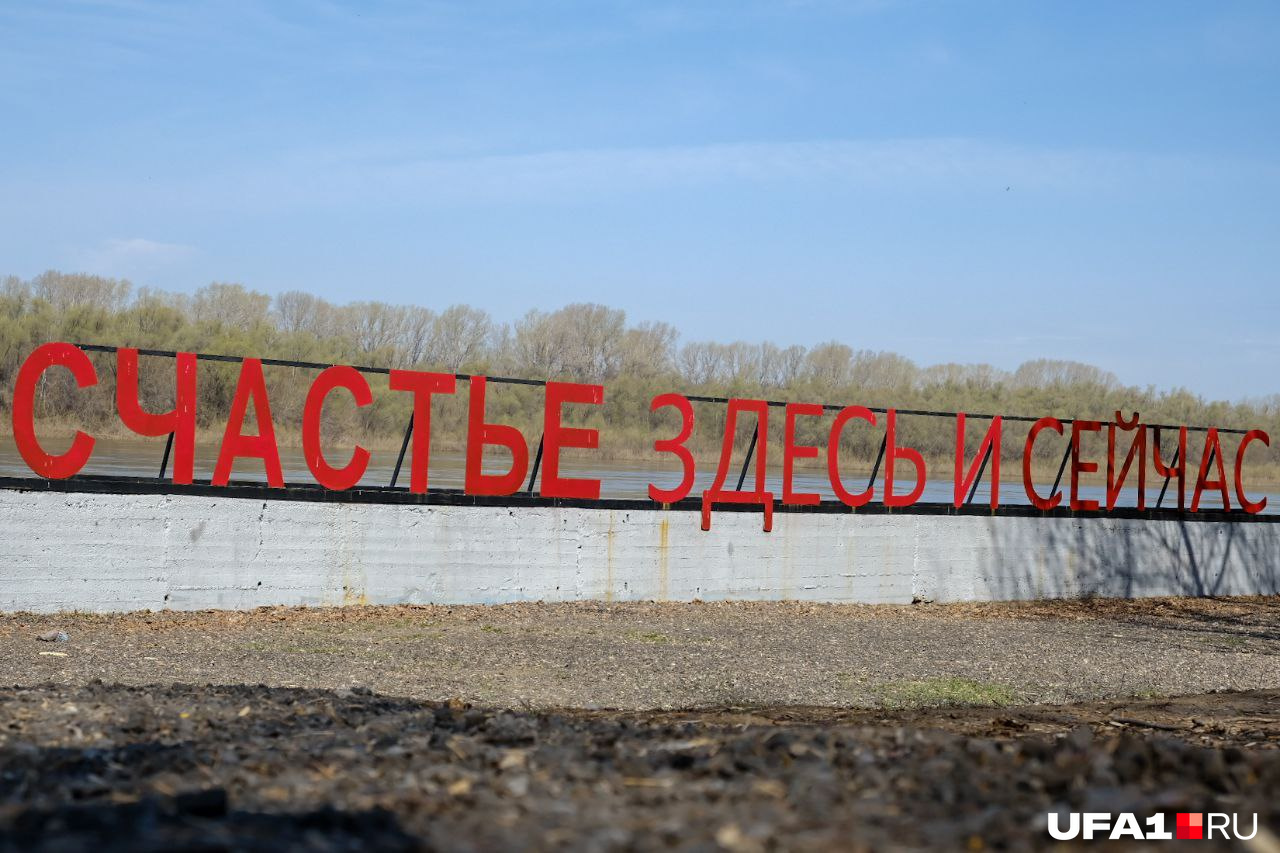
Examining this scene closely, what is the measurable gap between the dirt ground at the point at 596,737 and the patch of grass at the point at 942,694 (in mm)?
36

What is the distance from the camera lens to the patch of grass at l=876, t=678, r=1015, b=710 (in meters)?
9.92

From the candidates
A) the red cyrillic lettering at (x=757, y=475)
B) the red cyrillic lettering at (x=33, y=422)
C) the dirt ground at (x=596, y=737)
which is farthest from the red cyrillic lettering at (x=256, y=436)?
the red cyrillic lettering at (x=757, y=475)

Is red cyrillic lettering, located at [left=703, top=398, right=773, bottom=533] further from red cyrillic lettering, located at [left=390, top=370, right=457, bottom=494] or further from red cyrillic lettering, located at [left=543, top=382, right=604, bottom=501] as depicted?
red cyrillic lettering, located at [left=390, top=370, right=457, bottom=494]

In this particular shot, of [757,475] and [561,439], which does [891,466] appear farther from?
[561,439]

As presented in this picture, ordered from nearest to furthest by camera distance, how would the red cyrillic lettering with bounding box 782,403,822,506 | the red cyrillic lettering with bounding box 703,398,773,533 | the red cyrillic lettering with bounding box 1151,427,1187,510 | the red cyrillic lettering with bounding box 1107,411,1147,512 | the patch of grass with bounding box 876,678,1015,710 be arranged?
1. the patch of grass with bounding box 876,678,1015,710
2. the red cyrillic lettering with bounding box 703,398,773,533
3. the red cyrillic lettering with bounding box 782,403,822,506
4. the red cyrillic lettering with bounding box 1107,411,1147,512
5. the red cyrillic lettering with bounding box 1151,427,1187,510

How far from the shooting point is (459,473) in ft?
89.7

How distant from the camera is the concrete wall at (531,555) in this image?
13219 mm

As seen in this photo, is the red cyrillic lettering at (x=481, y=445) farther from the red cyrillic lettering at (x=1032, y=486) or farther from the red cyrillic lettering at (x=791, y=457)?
the red cyrillic lettering at (x=1032, y=486)

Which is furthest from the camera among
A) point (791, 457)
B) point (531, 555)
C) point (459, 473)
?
point (459, 473)

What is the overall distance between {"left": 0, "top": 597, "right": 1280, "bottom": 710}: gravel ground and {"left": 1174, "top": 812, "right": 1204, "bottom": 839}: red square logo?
523 cm

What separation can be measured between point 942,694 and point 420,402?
7734 mm

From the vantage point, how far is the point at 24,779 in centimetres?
503

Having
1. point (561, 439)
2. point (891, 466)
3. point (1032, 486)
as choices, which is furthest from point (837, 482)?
point (561, 439)

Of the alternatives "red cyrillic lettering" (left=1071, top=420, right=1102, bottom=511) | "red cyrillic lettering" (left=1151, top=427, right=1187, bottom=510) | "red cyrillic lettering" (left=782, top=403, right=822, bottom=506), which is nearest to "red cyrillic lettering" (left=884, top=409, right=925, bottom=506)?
"red cyrillic lettering" (left=782, top=403, right=822, bottom=506)
